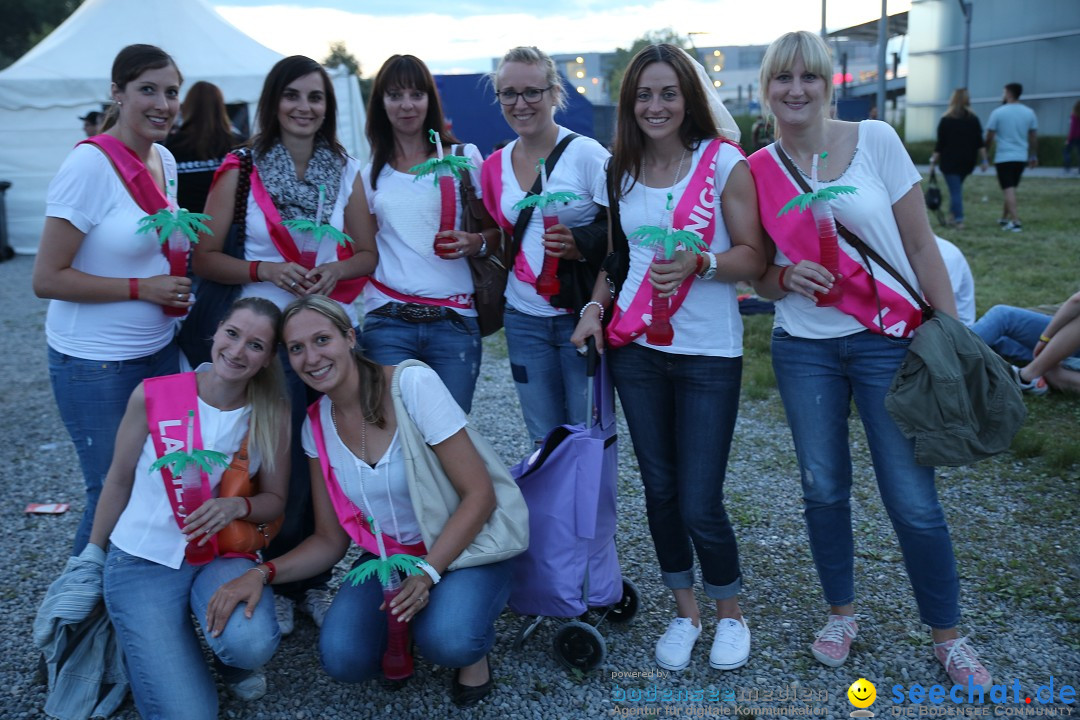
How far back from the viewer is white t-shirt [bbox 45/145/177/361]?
120 inches

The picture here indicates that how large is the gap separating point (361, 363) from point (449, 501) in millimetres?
588

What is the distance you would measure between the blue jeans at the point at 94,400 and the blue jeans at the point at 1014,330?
18.7 ft

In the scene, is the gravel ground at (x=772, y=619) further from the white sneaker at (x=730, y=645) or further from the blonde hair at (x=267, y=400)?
the blonde hair at (x=267, y=400)

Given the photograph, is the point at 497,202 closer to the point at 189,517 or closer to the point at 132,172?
the point at 132,172

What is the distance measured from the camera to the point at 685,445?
3.04 metres

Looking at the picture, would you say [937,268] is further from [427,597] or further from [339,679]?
[339,679]

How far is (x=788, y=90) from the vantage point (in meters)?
2.81

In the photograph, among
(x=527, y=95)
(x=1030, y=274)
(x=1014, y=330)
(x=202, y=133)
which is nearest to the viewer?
(x=527, y=95)

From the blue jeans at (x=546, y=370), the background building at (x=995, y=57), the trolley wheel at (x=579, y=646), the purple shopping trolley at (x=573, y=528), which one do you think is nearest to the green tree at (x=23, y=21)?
the background building at (x=995, y=57)

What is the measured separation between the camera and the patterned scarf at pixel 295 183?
11.1 ft

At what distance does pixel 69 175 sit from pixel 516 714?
2.45 metres

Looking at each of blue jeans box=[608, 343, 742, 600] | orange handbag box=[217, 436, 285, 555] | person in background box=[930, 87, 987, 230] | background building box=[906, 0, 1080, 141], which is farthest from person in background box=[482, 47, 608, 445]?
background building box=[906, 0, 1080, 141]

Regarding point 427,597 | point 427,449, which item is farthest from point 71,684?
point 427,449

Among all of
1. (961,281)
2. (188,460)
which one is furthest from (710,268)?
(961,281)
